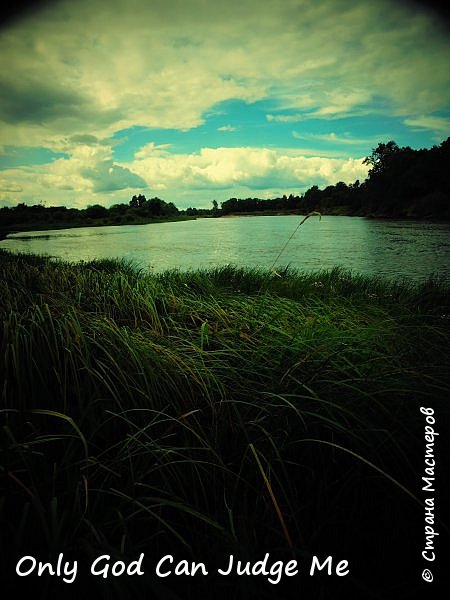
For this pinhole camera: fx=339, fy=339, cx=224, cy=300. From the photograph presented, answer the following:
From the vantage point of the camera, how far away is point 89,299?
5270 mm

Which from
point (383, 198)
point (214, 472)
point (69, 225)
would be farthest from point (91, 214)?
point (214, 472)

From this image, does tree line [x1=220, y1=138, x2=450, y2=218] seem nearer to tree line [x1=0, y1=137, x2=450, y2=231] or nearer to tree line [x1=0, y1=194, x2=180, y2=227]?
tree line [x1=0, y1=137, x2=450, y2=231]

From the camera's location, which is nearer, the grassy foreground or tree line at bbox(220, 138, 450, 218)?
the grassy foreground

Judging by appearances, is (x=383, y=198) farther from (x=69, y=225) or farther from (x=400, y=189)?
(x=69, y=225)

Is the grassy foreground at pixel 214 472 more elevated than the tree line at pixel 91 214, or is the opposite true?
the tree line at pixel 91 214

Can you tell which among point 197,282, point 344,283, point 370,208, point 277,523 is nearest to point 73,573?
point 277,523

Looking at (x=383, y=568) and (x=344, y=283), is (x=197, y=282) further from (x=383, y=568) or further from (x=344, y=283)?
(x=383, y=568)

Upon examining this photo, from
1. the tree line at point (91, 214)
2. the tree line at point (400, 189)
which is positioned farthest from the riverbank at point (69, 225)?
the tree line at point (400, 189)

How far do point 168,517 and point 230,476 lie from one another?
12.7 inches

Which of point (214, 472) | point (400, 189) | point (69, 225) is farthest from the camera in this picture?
point (69, 225)

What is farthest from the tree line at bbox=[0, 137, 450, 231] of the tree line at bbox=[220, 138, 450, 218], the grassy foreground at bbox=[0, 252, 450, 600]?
the grassy foreground at bbox=[0, 252, 450, 600]

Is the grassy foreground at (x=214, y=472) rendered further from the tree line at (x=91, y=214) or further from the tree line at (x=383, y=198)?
the tree line at (x=91, y=214)

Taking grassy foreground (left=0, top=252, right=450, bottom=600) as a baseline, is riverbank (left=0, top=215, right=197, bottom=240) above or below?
above

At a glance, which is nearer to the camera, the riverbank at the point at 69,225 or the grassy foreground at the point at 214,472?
the grassy foreground at the point at 214,472
